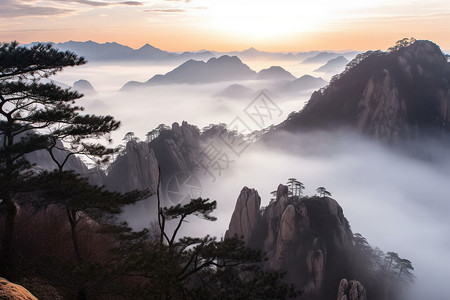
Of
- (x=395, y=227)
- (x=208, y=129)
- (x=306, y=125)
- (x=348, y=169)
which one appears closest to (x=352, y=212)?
(x=395, y=227)

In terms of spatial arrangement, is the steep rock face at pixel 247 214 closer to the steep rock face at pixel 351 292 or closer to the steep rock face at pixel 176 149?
the steep rock face at pixel 351 292

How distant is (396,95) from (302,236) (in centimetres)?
5629

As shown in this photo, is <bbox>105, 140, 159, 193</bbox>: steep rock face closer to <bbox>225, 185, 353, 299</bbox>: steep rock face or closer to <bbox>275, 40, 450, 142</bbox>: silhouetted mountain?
<bbox>225, 185, 353, 299</bbox>: steep rock face

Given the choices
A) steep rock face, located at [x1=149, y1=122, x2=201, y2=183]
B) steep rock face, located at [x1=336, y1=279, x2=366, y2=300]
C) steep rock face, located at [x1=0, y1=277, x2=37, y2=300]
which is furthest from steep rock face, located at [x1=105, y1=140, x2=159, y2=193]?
steep rock face, located at [x1=0, y1=277, x2=37, y2=300]

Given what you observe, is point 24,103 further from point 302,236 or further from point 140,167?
point 140,167

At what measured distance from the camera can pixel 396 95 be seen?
77.9 m

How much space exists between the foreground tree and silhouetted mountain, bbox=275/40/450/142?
3194 inches

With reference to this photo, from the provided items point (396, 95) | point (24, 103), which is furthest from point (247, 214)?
point (396, 95)

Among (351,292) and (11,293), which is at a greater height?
(11,293)

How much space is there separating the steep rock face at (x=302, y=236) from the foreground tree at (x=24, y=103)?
29332 millimetres

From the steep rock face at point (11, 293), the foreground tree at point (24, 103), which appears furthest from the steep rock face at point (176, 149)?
the steep rock face at point (11, 293)

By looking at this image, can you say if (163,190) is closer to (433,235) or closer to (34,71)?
(34,71)

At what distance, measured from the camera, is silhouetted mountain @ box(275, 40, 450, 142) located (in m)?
79.6

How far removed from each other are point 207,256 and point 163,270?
1.83m
